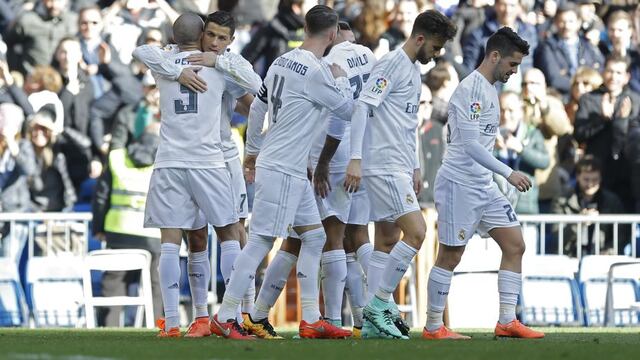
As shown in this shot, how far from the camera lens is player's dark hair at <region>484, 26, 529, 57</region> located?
1348 cm

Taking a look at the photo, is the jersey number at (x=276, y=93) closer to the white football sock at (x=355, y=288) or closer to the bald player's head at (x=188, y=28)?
the bald player's head at (x=188, y=28)

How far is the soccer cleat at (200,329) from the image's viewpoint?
13367mm

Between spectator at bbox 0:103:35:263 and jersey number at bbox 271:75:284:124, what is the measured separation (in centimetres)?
700

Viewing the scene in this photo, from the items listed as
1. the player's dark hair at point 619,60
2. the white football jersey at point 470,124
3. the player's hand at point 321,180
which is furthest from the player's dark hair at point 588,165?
the player's hand at point 321,180

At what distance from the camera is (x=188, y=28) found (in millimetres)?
13312

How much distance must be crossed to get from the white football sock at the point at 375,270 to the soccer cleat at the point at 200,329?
1.33 meters

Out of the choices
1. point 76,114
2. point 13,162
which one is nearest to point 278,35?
point 76,114

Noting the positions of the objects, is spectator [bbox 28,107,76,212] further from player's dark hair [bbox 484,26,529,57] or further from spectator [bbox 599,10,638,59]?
player's dark hair [bbox 484,26,529,57]

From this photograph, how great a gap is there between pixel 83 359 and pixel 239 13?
39.1ft

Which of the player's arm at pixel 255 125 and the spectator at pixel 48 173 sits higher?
the player's arm at pixel 255 125

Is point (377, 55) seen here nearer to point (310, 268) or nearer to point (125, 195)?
point (125, 195)

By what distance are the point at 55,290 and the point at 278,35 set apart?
416cm

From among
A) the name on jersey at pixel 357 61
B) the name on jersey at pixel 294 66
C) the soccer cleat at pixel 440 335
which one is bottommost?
the soccer cleat at pixel 440 335

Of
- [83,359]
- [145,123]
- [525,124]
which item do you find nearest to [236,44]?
[145,123]
